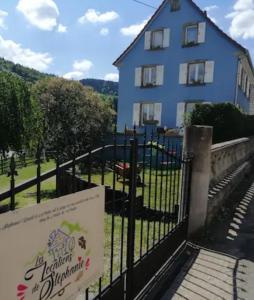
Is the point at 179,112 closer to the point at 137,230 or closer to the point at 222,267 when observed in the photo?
the point at 137,230

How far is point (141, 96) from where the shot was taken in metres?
27.0

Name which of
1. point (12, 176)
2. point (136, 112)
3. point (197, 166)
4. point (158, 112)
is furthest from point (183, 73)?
point (12, 176)

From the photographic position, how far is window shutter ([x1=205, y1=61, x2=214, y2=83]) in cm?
2420

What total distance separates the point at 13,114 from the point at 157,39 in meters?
12.3

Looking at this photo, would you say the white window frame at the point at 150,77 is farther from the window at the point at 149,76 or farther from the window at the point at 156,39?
the window at the point at 156,39

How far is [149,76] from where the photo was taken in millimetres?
27125

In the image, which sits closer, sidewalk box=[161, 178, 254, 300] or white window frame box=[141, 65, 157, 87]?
sidewalk box=[161, 178, 254, 300]

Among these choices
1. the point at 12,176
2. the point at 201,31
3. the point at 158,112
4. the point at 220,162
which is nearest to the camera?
the point at 12,176

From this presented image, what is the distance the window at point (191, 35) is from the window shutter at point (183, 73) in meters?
1.58

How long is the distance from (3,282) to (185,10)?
25.6m

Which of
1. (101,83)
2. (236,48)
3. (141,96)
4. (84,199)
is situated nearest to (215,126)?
(236,48)

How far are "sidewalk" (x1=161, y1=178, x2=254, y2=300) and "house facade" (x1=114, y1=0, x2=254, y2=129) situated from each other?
17690mm

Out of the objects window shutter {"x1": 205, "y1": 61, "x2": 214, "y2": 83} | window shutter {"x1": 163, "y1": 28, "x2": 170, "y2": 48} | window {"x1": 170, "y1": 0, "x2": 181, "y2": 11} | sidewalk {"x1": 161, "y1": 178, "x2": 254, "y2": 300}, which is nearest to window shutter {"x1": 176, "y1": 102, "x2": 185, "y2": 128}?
window shutter {"x1": 205, "y1": 61, "x2": 214, "y2": 83}

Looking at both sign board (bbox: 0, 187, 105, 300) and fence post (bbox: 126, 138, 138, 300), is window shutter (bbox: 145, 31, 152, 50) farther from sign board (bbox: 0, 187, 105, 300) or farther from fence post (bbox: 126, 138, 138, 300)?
sign board (bbox: 0, 187, 105, 300)
